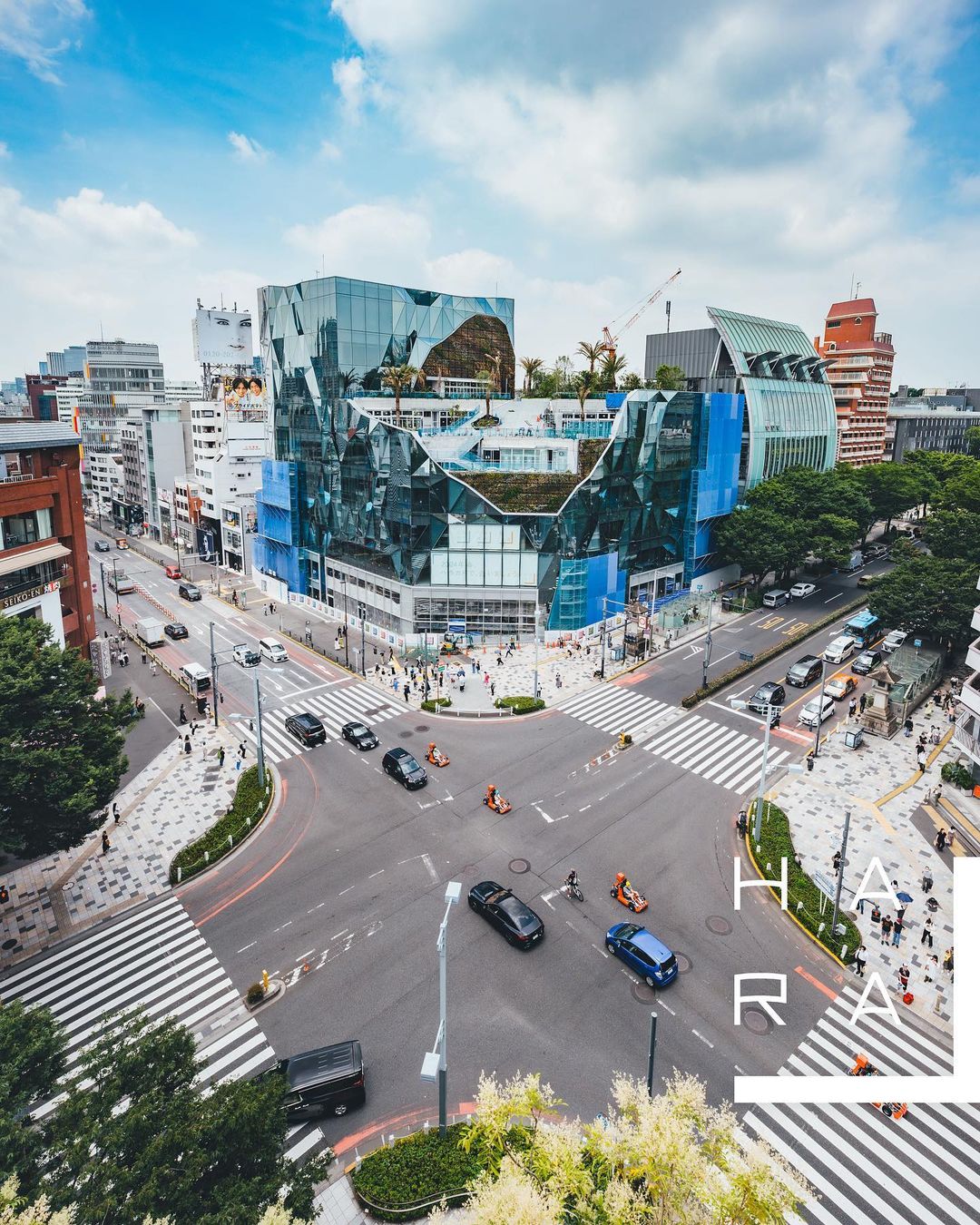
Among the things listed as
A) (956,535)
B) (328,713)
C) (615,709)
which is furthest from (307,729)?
(956,535)

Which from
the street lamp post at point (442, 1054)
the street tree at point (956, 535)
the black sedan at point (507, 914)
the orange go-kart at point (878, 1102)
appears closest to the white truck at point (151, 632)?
the black sedan at point (507, 914)

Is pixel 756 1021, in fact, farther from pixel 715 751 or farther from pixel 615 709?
pixel 615 709

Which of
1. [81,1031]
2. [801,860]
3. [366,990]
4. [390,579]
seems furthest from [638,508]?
[81,1031]

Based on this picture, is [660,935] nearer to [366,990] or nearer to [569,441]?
[366,990]

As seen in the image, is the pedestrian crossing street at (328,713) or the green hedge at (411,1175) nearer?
the green hedge at (411,1175)

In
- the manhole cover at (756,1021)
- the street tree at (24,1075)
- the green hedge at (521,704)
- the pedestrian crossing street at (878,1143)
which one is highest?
the street tree at (24,1075)

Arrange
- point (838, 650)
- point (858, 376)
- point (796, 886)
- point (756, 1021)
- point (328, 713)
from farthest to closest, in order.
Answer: point (858, 376) < point (838, 650) < point (328, 713) < point (796, 886) < point (756, 1021)

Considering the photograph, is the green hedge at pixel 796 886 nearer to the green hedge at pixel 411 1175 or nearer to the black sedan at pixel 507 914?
the black sedan at pixel 507 914
